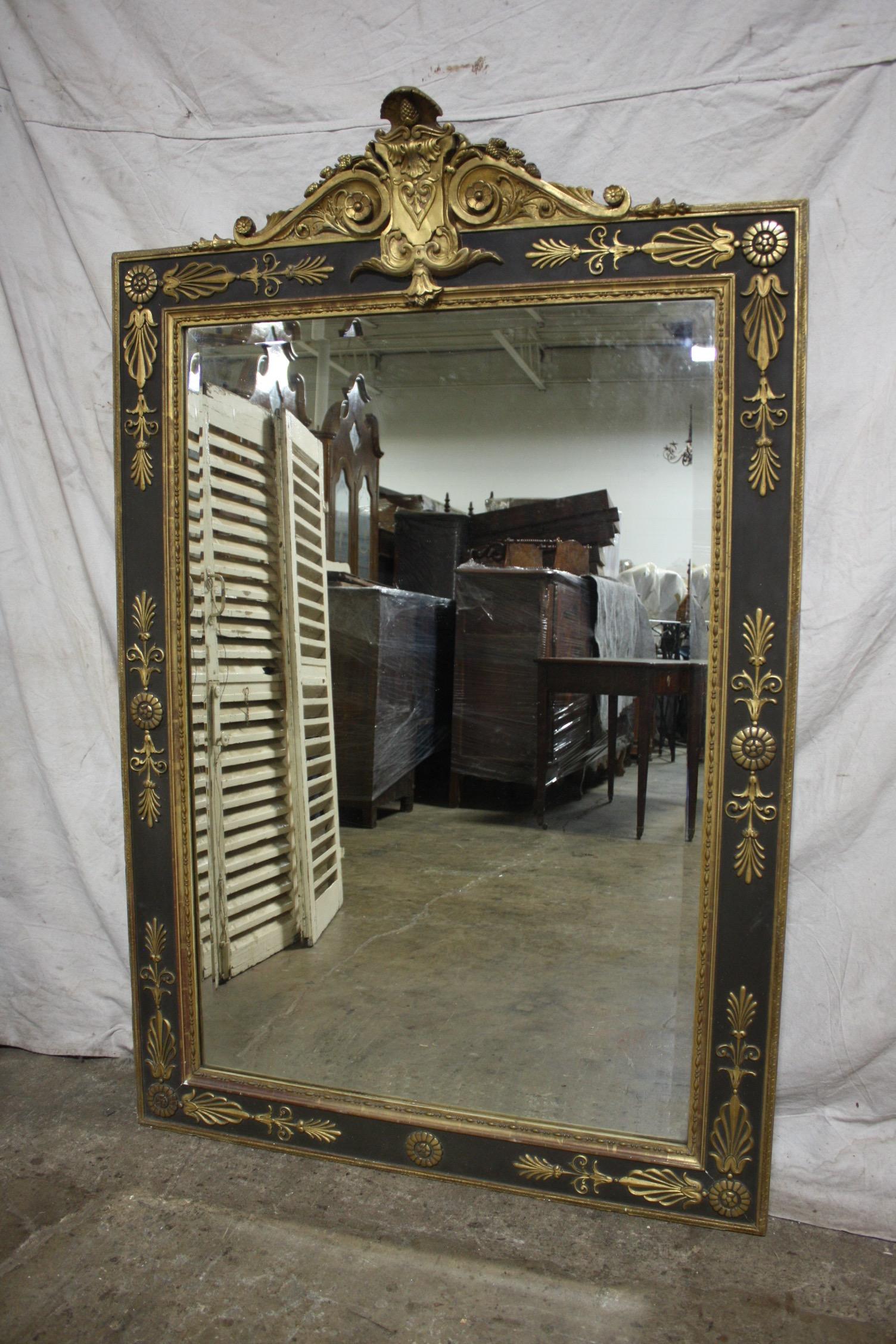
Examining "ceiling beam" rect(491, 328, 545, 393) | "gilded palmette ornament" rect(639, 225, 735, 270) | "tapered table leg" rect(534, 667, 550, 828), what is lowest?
"tapered table leg" rect(534, 667, 550, 828)

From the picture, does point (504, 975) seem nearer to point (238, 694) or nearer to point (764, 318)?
point (238, 694)

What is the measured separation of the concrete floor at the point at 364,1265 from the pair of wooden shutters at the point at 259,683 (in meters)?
0.40

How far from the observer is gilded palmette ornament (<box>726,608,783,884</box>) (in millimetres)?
1529

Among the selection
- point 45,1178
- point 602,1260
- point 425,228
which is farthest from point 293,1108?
point 425,228

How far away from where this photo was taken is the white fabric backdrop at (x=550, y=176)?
1553 mm

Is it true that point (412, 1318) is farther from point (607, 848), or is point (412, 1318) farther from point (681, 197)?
point (681, 197)

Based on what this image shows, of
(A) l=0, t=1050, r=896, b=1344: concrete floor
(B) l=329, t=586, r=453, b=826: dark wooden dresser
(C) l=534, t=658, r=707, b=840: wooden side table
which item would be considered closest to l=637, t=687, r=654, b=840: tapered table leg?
(C) l=534, t=658, r=707, b=840: wooden side table

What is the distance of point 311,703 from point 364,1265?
91 centimetres

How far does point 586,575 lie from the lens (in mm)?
1673

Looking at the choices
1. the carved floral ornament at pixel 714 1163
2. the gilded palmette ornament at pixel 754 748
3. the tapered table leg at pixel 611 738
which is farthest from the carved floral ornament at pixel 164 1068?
the gilded palmette ornament at pixel 754 748

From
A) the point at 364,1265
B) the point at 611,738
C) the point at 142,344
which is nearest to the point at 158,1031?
the point at 364,1265

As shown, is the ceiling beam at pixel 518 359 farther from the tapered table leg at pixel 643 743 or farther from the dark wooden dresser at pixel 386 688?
the tapered table leg at pixel 643 743

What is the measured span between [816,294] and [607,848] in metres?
0.96

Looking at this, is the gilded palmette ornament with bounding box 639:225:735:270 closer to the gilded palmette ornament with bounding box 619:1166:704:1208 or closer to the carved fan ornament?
the carved fan ornament
